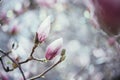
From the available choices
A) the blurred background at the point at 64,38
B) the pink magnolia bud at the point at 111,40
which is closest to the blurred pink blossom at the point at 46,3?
the blurred background at the point at 64,38

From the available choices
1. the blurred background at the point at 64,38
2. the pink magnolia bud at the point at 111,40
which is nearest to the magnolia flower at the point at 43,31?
the blurred background at the point at 64,38

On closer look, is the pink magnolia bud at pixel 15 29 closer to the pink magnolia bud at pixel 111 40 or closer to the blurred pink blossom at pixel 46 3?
the blurred pink blossom at pixel 46 3

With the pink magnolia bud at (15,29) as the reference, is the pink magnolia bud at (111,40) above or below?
below

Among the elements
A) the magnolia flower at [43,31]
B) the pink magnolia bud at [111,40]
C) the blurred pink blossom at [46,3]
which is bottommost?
the pink magnolia bud at [111,40]

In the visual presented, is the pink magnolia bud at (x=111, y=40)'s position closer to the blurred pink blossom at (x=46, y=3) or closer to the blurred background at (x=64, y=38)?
the blurred background at (x=64, y=38)

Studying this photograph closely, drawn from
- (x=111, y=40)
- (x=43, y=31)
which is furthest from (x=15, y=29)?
(x=111, y=40)

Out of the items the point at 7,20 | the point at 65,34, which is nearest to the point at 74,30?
the point at 65,34
